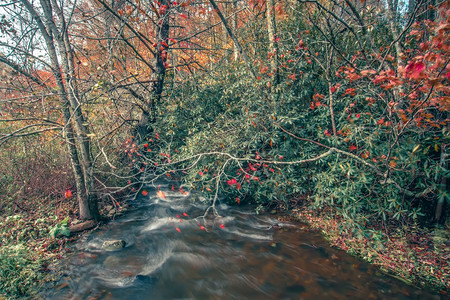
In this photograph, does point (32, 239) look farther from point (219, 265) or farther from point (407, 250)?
point (407, 250)

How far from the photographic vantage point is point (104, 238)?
5516mm

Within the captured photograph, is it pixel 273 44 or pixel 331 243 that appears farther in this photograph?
pixel 273 44

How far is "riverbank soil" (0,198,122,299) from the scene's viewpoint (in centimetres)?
398

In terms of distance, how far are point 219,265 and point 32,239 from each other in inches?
160

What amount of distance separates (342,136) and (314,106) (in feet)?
3.12

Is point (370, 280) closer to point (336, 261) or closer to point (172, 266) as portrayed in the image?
point (336, 261)

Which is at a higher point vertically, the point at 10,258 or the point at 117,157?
the point at 117,157

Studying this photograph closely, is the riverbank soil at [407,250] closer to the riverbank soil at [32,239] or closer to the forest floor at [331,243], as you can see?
the forest floor at [331,243]

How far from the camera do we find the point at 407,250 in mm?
4129

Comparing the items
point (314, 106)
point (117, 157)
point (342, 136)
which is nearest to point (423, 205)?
point (342, 136)

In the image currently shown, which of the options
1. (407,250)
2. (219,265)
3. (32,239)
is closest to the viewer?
(407,250)

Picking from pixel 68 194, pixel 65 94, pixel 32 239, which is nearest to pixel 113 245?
pixel 32 239

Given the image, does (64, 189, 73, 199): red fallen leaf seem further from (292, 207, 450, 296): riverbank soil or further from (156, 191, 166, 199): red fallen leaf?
(292, 207, 450, 296): riverbank soil

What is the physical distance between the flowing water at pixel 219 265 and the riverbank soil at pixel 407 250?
21cm
